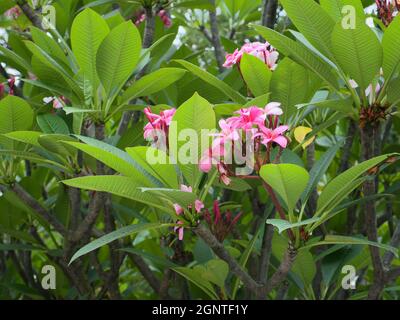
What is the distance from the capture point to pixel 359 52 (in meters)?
1.00

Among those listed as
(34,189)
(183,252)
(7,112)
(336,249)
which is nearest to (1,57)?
(34,189)

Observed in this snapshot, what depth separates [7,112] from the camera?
123cm

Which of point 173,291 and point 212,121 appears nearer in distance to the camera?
point 212,121

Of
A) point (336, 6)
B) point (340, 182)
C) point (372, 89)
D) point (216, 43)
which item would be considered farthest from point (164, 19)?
point (340, 182)

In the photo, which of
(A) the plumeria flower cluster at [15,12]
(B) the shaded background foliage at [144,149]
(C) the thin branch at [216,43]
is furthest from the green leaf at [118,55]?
(A) the plumeria flower cluster at [15,12]

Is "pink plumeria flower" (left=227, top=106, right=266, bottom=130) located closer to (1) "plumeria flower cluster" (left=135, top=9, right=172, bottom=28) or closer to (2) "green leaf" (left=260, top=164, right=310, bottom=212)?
(2) "green leaf" (left=260, top=164, right=310, bottom=212)

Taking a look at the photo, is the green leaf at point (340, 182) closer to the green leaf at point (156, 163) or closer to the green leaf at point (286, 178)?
the green leaf at point (286, 178)

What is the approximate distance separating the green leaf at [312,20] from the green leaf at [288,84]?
2.6 inches

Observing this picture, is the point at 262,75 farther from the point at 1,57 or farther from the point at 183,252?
the point at 1,57

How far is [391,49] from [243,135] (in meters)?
0.28

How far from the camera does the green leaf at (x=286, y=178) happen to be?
2.87 ft

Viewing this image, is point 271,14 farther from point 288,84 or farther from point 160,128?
point 160,128

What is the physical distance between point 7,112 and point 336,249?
28.5 inches

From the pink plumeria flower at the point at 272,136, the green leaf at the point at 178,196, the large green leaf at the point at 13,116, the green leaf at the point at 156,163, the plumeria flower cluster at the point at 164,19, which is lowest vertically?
the green leaf at the point at 178,196
